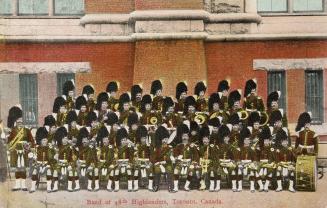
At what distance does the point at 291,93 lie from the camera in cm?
621

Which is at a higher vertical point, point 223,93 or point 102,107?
point 223,93

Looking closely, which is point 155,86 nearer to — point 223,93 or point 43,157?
point 223,93

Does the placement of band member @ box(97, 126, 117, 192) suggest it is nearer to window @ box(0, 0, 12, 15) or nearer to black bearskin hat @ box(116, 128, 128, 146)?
black bearskin hat @ box(116, 128, 128, 146)

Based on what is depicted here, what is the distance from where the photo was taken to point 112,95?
244 inches

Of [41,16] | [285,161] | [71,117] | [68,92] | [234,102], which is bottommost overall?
[285,161]

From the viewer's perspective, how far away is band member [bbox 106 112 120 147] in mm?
6160

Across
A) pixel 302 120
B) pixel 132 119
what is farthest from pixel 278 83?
pixel 132 119

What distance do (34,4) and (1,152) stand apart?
54.1 inches

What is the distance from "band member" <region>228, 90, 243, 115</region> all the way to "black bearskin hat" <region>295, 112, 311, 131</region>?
21.0 inches

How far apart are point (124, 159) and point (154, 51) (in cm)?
101

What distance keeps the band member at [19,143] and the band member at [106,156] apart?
627 millimetres

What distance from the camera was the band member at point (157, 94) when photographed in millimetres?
6160

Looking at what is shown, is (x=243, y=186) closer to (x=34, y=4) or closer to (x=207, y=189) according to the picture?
(x=207, y=189)

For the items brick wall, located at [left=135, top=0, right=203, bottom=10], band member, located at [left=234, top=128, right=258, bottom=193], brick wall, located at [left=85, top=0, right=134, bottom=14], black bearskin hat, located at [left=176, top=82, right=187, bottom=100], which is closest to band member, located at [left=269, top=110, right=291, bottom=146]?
band member, located at [left=234, top=128, right=258, bottom=193]
